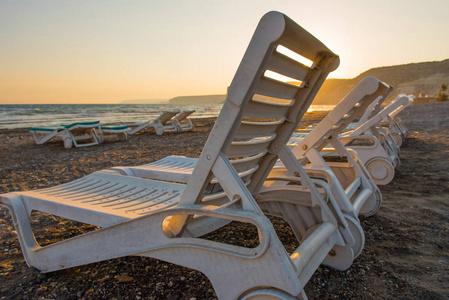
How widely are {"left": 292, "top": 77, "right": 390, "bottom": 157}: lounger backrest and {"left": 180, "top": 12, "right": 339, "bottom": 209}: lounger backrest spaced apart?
2.08ft

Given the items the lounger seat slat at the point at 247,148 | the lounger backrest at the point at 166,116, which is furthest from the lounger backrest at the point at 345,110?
the lounger backrest at the point at 166,116

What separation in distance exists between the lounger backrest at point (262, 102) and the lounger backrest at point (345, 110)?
2.08ft

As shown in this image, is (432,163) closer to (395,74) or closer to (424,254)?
(424,254)

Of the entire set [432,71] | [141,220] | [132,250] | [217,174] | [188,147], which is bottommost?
[188,147]

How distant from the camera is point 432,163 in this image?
18.3 ft

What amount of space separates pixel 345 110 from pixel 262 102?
4.06 feet

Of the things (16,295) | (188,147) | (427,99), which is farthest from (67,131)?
(427,99)

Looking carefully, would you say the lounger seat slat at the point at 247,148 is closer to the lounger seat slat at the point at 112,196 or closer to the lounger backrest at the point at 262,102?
the lounger backrest at the point at 262,102

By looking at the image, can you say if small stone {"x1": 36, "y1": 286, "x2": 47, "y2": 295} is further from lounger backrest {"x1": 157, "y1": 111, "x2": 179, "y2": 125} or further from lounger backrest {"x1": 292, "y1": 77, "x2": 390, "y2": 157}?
lounger backrest {"x1": 157, "y1": 111, "x2": 179, "y2": 125}

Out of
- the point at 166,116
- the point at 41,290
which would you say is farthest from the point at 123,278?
the point at 166,116

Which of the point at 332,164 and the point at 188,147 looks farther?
the point at 188,147

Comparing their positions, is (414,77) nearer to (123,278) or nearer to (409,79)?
(409,79)

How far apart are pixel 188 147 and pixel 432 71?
307 ft

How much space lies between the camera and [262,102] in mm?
1567
